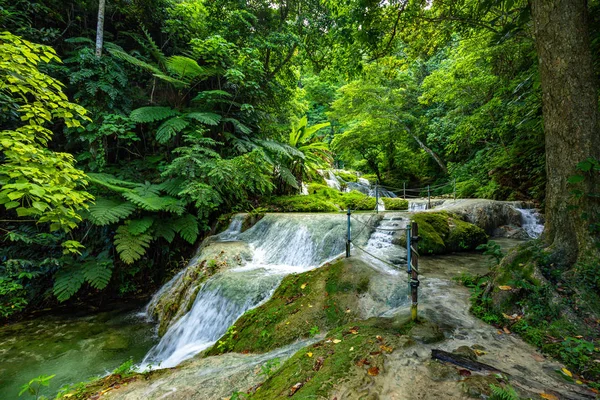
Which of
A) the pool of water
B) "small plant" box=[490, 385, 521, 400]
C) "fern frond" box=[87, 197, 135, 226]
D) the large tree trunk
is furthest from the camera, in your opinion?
"fern frond" box=[87, 197, 135, 226]

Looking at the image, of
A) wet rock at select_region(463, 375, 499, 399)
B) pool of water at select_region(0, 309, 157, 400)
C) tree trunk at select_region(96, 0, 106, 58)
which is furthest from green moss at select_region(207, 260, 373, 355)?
tree trunk at select_region(96, 0, 106, 58)

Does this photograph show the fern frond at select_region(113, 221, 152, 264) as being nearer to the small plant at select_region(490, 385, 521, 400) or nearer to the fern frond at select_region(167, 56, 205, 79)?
the fern frond at select_region(167, 56, 205, 79)

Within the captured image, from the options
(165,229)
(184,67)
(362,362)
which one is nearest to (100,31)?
(184,67)

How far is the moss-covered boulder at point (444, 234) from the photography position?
560cm

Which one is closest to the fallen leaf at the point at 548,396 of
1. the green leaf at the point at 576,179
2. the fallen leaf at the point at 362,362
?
the fallen leaf at the point at 362,362

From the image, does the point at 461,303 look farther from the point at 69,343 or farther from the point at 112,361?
the point at 69,343

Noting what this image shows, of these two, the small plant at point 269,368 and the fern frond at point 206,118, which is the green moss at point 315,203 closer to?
the fern frond at point 206,118

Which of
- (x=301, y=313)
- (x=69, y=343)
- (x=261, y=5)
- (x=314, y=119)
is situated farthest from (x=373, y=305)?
(x=314, y=119)

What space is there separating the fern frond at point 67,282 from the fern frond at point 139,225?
4.45 ft

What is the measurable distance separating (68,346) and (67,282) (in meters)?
1.49

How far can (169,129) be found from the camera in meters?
6.55

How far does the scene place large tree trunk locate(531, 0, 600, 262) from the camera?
2668 mm

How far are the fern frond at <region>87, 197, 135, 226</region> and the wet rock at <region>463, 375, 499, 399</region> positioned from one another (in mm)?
5992

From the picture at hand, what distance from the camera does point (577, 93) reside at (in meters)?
2.69
